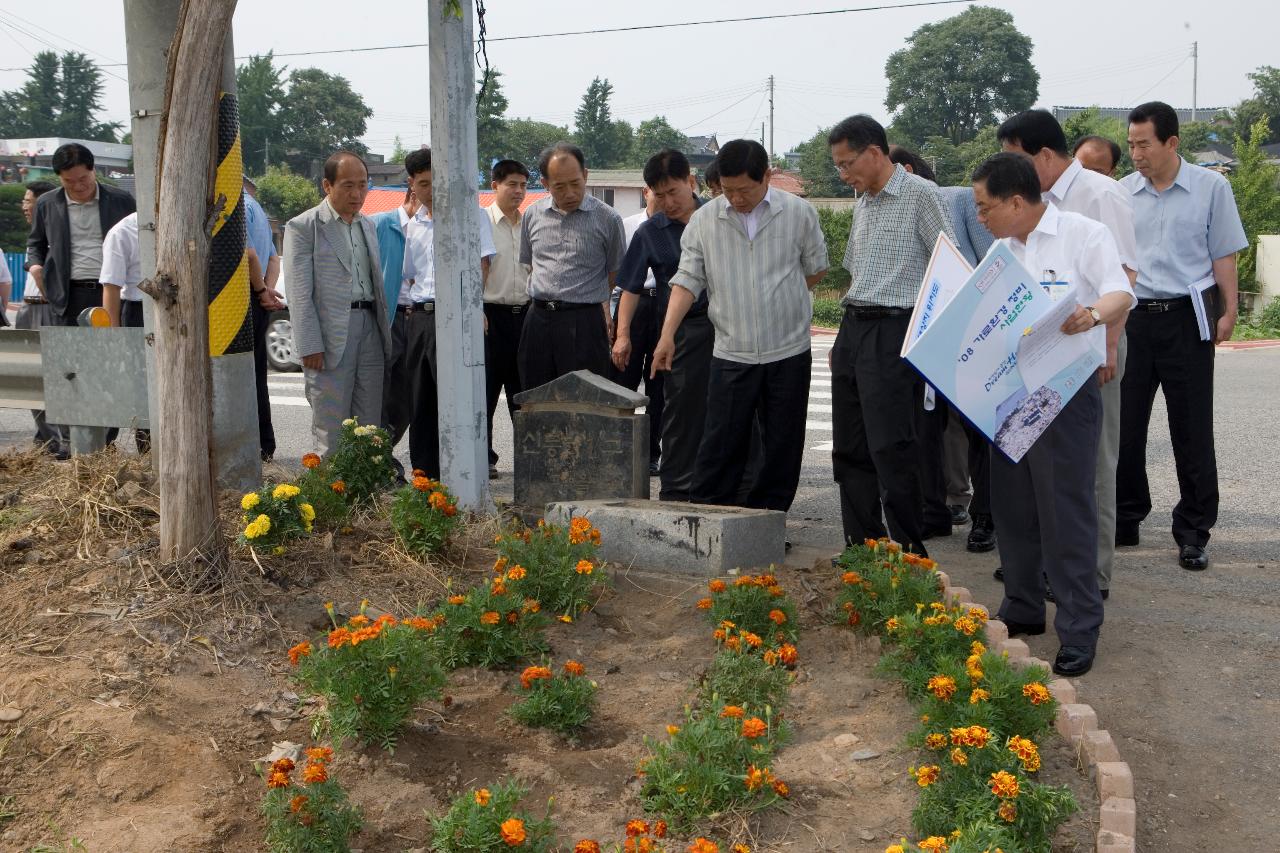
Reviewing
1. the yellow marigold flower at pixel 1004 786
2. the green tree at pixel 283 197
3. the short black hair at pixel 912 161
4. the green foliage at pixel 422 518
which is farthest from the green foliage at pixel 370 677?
the green tree at pixel 283 197

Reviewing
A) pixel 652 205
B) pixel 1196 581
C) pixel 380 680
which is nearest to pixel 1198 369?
pixel 1196 581

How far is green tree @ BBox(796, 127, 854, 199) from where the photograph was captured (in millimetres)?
71125

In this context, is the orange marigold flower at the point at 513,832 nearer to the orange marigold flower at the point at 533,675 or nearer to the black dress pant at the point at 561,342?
the orange marigold flower at the point at 533,675

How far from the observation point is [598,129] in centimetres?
9588

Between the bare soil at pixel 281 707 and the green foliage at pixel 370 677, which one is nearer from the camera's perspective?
the bare soil at pixel 281 707

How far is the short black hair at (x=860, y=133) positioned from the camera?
5.39 metres

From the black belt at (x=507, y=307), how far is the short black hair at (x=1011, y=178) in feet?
11.7

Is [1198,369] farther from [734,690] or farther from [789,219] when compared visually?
[734,690]

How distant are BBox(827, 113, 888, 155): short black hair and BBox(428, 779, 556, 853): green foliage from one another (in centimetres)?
343

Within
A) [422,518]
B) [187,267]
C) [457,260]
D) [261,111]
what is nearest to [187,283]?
[187,267]

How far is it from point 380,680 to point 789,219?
3.27m

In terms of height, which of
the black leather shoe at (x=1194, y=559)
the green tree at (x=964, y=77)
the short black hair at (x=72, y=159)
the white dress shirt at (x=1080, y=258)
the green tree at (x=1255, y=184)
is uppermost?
the green tree at (x=964, y=77)

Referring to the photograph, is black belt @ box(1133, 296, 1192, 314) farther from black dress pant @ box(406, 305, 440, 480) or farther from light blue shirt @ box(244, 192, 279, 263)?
light blue shirt @ box(244, 192, 279, 263)

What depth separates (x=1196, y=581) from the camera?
5.84 m
